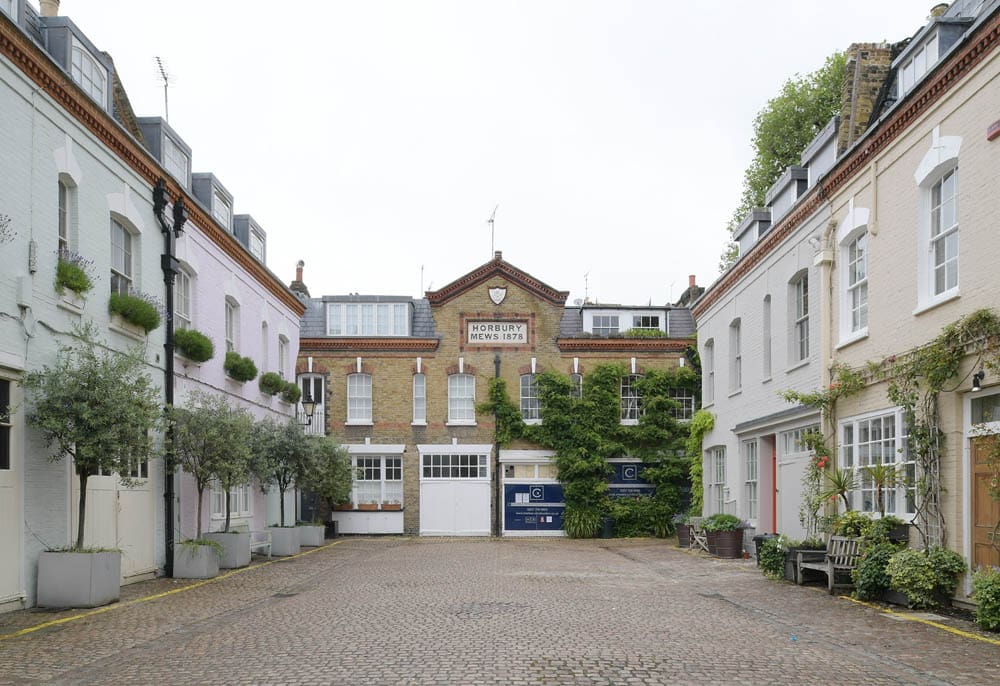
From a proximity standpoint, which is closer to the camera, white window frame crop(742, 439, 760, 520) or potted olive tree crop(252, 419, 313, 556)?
white window frame crop(742, 439, 760, 520)

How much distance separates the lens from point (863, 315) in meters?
15.0

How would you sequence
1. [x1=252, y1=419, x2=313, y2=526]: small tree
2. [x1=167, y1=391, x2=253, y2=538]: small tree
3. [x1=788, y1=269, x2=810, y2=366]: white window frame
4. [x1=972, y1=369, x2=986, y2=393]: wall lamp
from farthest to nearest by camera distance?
1. [x1=252, y1=419, x2=313, y2=526]: small tree
2. [x1=788, y1=269, x2=810, y2=366]: white window frame
3. [x1=167, y1=391, x2=253, y2=538]: small tree
4. [x1=972, y1=369, x2=986, y2=393]: wall lamp

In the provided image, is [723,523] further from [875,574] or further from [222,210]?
[222,210]

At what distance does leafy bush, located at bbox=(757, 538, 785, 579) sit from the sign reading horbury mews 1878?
52.9 feet

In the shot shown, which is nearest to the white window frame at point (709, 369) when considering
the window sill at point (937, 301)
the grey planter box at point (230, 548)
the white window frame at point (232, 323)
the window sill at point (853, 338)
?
the window sill at point (853, 338)

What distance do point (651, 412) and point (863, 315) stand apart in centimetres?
1556

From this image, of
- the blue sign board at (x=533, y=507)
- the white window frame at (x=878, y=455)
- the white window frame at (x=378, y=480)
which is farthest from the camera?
the white window frame at (x=378, y=480)

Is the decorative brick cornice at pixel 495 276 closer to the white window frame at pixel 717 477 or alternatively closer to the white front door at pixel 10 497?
the white window frame at pixel 717 477

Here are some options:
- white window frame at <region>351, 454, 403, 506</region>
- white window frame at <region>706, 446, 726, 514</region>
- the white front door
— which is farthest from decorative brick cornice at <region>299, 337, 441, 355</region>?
the white front door

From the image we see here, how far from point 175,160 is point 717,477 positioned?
1450 centimetres

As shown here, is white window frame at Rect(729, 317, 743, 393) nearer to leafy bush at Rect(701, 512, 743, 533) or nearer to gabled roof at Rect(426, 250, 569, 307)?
leafy bush at Rect(701, 512, 743, 533)

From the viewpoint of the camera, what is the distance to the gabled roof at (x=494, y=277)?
3111cm

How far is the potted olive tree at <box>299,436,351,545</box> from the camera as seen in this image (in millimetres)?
22538

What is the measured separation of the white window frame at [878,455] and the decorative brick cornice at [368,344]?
56.8 ft
